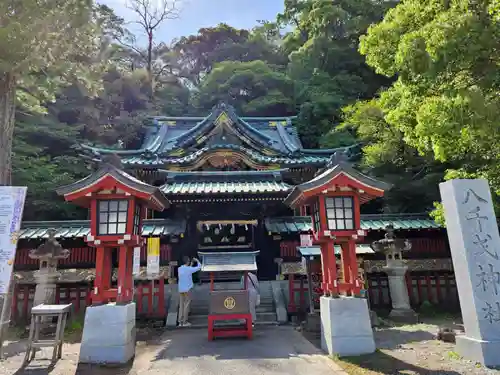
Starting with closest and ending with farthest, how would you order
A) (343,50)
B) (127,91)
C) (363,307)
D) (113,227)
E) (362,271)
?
(363,307) → (113,227) → (362,271) → (343,50) → (127,91)

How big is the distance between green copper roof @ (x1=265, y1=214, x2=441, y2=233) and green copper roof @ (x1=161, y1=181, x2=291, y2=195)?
62.8 inches

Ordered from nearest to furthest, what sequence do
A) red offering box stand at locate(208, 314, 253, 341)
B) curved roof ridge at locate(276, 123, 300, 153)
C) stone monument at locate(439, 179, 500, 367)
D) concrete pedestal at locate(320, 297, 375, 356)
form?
1. stone monument at locate(439, 179, 500, 367)
2. concrete pedestal at locate(320, 297, 375, 356)
3. red offering box stand at locate(208, 314, 253, 341)
4. curved roof ridge at locate(276, 123, 300, 153)

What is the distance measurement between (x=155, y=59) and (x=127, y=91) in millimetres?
12353

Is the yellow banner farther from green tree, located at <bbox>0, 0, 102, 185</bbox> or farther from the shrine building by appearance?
green tree, located at <bbox>0, 0, 102, 185</bbox>

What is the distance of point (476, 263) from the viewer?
6664 mm

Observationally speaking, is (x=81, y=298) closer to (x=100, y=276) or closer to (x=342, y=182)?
(x=100, y=276)

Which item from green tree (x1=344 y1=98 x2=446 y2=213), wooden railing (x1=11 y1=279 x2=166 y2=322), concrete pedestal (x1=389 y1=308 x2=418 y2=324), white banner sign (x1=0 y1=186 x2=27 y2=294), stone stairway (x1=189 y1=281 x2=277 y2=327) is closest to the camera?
white banner sign (x1=0 y1=186 x2=27 y2=294)

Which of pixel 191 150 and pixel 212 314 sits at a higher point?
pixel 191 150

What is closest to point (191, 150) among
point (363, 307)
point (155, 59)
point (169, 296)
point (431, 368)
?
point (169, 296)

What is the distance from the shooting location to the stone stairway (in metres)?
11.0

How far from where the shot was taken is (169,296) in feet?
40.8

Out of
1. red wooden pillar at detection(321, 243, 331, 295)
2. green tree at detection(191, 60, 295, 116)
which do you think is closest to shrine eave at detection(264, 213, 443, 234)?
red wooden pillar at detection(321, 243, 331, 295)

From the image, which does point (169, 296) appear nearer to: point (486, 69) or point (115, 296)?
point (115, 296)

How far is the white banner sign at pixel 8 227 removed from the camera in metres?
6.86
